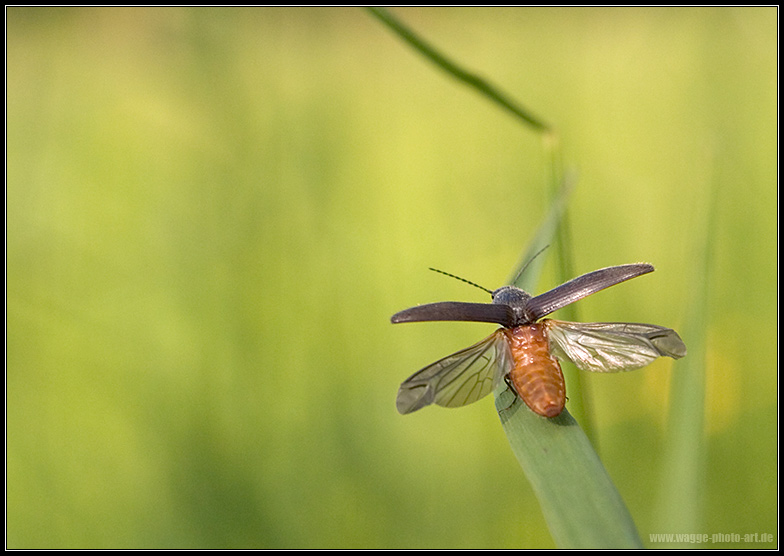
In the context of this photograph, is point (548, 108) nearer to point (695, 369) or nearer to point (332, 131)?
point (332, 131)

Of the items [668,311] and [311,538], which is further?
[668,311]

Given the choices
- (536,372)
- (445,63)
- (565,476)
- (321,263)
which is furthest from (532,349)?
(321,263)

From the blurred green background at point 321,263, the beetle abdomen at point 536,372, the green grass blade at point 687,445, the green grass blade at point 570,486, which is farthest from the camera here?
the blurred green background at point 321,263

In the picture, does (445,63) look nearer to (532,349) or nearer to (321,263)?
(532,349)

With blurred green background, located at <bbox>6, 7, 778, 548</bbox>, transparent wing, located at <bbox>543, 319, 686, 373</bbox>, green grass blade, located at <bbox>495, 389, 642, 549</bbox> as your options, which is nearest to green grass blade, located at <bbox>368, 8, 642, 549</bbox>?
green grass blade, located at <bbox>495, 389, 642, 549</bbox>

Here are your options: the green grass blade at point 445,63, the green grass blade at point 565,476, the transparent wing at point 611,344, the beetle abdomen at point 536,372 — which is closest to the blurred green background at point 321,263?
the green grass blade at point 445,63

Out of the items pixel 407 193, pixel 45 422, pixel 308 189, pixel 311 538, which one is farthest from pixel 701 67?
pixel 45 422

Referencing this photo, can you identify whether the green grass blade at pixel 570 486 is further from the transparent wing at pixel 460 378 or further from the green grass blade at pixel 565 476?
the transparent wing at pixel 460 378
